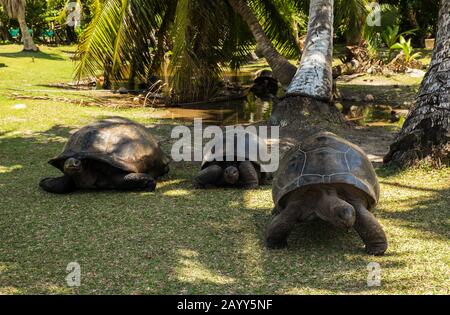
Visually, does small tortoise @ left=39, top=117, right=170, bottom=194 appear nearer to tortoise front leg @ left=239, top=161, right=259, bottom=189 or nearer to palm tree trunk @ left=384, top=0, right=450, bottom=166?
tortoise front leg @ left=239, top=161, right=259, bottom=189

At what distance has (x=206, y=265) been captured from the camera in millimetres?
4449

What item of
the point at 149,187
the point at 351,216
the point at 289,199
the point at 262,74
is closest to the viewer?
the point at 351,216

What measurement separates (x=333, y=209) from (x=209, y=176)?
253cm

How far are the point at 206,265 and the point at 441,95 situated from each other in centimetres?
408

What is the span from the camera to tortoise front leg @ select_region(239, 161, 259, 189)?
22.0 ft

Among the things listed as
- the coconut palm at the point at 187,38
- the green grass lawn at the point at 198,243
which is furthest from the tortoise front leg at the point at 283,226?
the coconut palm at the point at 187,38

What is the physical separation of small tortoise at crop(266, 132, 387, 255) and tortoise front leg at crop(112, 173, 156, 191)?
2.14m

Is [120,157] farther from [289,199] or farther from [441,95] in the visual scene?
[441,95]

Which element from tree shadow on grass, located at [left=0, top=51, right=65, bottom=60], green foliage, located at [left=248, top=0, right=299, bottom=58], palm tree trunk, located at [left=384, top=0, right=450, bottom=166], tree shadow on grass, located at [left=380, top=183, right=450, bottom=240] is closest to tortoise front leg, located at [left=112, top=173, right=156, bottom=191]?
tree shadow on grass, located at [left=380, top=183, right=450, bottom=240]

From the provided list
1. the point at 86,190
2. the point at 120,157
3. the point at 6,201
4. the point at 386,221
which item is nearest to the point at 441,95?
the point at 386,221

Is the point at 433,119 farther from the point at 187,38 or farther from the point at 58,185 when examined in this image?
the point at 187,38

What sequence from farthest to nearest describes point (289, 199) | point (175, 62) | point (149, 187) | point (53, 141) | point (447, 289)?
point (175, 62)
point (53, 141)
point (149, 187)
point (289, 199)
point (447, 289)

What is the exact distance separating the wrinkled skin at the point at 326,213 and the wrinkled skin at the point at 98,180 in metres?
2.27

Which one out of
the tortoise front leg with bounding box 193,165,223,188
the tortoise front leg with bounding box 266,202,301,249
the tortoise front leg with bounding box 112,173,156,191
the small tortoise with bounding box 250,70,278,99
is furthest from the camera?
the small tortoise with bounding box 250,70,278,99
